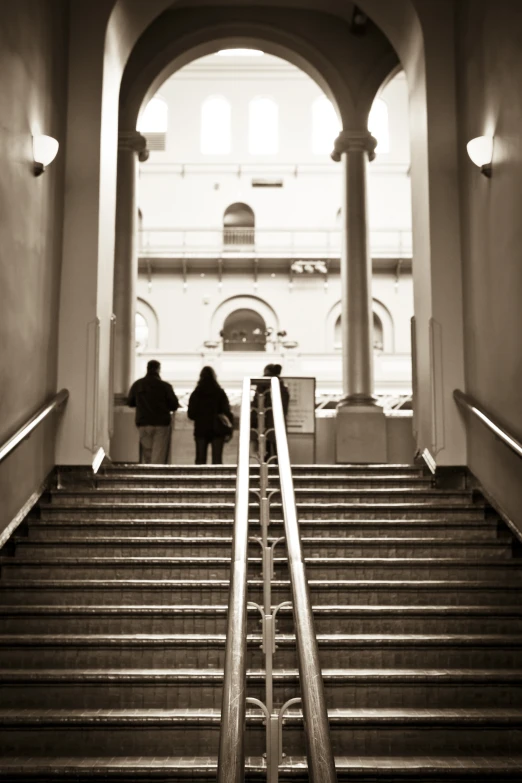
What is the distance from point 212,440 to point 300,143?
23410 mm

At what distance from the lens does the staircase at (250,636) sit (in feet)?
A: 15.0

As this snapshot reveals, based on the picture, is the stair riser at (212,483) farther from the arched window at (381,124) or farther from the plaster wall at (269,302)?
the arched window at (381,124)

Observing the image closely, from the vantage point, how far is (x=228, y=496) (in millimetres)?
7656

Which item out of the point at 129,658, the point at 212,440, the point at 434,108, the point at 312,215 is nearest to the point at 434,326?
the point at 434,108

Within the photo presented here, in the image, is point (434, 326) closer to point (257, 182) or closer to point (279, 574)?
point (279, 574)

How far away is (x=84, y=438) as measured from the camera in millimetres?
8148

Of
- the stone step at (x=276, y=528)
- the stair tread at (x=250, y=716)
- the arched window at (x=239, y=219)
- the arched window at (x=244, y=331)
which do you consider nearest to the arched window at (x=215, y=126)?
the arched window at (x=239, y=219)

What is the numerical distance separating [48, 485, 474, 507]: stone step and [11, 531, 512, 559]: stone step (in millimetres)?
978

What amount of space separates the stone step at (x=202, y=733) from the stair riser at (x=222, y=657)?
2.02 feet

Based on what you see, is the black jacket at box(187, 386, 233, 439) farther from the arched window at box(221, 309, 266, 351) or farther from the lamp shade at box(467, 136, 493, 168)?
the arched window at box(221, 309, 266, 351)

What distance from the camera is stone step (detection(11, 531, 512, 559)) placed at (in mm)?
6551

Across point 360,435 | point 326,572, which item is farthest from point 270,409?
point 326,572

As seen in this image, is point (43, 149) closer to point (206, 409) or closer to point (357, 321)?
point (206, 409)

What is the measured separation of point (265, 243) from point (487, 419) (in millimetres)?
25007
